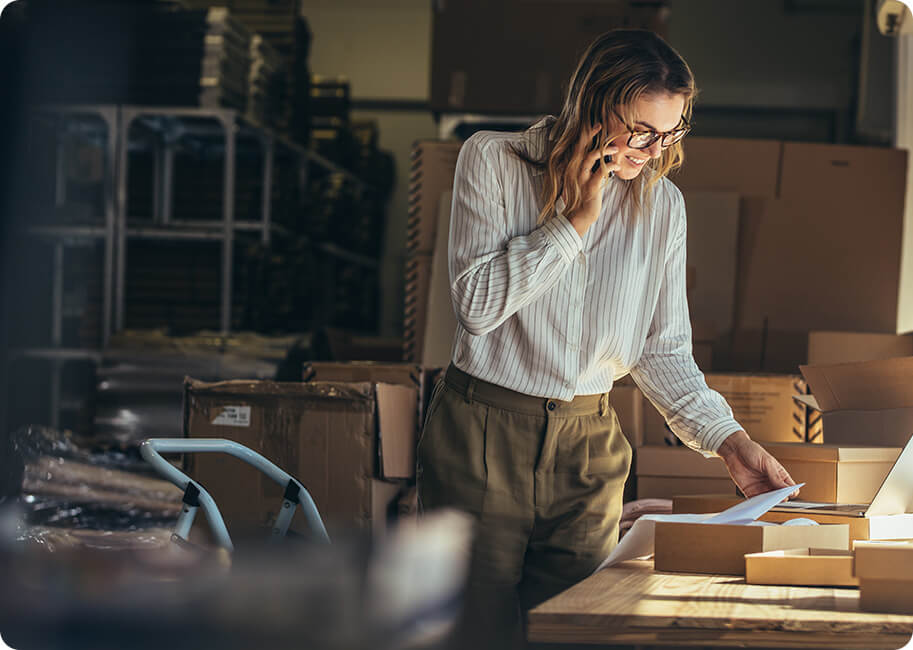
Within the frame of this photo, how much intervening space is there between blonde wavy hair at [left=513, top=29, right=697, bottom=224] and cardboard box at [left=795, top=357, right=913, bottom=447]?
2.26 ft

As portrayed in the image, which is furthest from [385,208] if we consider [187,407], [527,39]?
[187,407]

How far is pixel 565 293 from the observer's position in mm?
1660

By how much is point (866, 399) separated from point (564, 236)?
2.81 feet

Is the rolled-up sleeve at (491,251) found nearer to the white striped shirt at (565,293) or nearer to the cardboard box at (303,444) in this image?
the white striped shirt at (565,293)

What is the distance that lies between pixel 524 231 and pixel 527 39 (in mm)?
2807

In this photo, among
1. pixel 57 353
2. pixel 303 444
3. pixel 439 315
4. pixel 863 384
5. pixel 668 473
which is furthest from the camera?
pixel 57 353

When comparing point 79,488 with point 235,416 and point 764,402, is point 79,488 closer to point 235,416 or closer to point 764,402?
point 235,416

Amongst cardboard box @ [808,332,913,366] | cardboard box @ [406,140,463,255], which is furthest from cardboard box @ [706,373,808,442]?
cardboard box @ [406,140,463,255]

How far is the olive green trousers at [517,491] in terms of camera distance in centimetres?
162

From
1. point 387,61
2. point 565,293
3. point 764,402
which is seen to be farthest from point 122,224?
point 565,293

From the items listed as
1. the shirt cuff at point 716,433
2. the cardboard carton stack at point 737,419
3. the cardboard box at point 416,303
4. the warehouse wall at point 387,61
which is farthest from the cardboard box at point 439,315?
the warehouse wall at point 387,61

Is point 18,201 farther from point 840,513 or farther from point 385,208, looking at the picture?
point 385,208

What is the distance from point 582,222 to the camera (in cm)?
157

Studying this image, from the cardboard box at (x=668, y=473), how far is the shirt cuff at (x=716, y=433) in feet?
3.94
